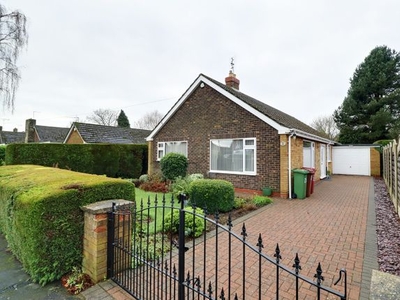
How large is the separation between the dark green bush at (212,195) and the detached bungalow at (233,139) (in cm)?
304

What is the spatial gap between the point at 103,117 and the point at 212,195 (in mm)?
39833

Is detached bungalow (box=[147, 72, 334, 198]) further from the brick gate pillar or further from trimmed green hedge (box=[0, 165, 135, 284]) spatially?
the brick gate pillar

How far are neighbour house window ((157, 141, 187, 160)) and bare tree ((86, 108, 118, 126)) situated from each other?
30399 mm

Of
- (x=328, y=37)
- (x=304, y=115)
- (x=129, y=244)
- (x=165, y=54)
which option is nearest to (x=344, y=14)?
(x=328, y=37)

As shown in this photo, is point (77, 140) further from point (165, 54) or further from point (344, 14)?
point (344, 14)

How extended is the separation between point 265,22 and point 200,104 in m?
4.77

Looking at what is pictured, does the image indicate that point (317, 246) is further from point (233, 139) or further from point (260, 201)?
point (233, 139)

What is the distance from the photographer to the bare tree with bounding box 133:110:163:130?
147 ft

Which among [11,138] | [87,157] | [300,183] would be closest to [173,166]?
[300,183]

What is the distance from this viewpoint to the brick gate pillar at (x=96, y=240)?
Result: 2.96 m

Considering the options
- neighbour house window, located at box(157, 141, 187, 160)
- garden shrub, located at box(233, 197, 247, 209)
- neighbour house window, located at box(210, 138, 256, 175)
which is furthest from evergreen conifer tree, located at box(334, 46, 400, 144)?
garden shrub, located at box(233, 197, 247, 209)

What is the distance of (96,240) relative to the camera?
2955mm

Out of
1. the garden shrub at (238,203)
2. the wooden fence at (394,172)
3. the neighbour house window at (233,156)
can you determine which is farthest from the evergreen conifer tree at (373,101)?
the garden shrub at (238,203)

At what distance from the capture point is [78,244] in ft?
10.4
